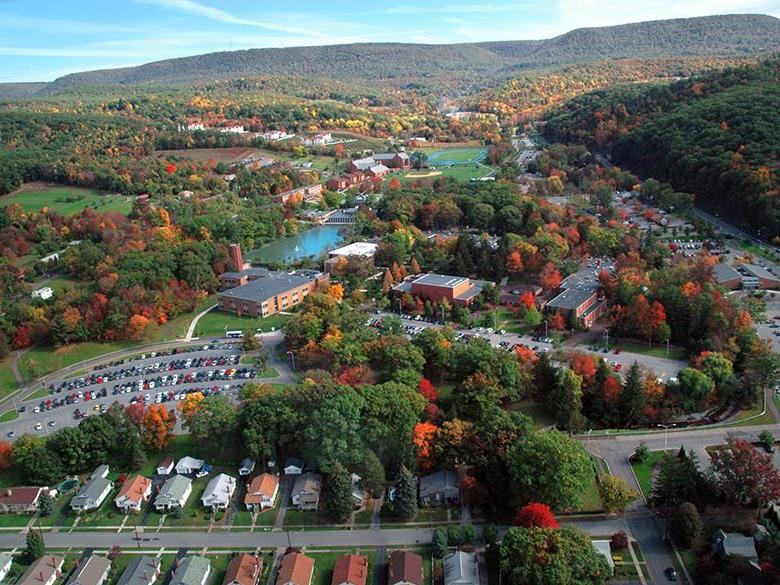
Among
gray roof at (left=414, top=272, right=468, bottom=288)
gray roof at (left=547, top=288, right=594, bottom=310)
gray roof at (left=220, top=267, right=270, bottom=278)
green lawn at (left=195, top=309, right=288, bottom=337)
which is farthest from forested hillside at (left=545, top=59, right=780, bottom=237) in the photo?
gray roof at (left=220, top=267, right=270, bottom=278)

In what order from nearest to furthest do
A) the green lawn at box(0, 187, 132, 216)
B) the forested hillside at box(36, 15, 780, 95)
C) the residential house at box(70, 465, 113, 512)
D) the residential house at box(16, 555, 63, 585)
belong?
1. the residential house at box(16, 555, 63, 585)
2. the residential house at box(70, 465, 113, 512)
3. the green lawn at box(0, 187, 132, 216)
4. the forested hillside at box(36, 15, 780, 95)

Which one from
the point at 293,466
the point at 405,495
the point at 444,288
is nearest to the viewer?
the point at 405,495

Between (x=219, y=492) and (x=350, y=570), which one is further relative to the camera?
(x=219, y=492)

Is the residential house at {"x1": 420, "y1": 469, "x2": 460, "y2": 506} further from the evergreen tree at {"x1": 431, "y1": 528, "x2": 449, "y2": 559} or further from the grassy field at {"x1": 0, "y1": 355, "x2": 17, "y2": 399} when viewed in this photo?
the grassy field at {"x1": 0, "y1": 355, "x2": 17, "y2": 399}

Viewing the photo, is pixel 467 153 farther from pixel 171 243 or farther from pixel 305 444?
pixel 305 444

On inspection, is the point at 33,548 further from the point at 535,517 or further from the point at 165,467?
the point at 535,517

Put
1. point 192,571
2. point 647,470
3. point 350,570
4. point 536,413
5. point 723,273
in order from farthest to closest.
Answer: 1. point 723,273
2. point 536,413
3. point 647,470
4. point 192,571
5. point 350,570

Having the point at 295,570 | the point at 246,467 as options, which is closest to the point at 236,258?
the point at 246,467

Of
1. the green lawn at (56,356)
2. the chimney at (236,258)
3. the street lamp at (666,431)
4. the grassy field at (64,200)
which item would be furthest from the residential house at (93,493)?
the grassy field at (64,200)
